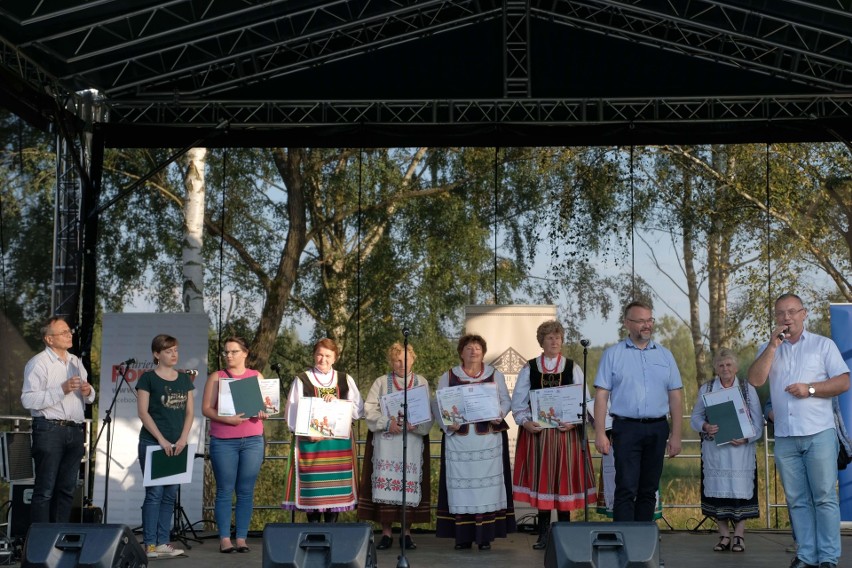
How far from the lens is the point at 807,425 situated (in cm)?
521

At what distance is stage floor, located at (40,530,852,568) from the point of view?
6.09 meters

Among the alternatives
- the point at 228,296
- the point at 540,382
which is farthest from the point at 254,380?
the point at 228,296

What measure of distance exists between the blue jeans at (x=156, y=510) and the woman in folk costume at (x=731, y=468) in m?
3.48

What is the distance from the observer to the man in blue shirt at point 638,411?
17.4 feet

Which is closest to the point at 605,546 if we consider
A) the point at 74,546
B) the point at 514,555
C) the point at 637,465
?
the point at 637,465

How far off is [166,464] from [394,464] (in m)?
1.51

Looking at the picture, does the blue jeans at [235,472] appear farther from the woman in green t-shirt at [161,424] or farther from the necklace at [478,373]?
the necklace at [478,373]

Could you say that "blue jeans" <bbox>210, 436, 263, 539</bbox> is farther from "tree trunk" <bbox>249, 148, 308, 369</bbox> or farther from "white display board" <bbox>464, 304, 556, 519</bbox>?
"tree trunk" <bbox>249, 148, 308, 369</bbox>

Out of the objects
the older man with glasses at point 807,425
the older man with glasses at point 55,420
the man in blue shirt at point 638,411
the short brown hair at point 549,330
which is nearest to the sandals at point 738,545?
the older man with glasses at point 807,425

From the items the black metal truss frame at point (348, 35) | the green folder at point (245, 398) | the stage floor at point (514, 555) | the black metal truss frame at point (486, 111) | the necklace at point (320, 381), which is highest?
the black metal truss frame at point (348, 35)

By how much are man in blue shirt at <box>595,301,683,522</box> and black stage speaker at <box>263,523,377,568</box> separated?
1621 mm

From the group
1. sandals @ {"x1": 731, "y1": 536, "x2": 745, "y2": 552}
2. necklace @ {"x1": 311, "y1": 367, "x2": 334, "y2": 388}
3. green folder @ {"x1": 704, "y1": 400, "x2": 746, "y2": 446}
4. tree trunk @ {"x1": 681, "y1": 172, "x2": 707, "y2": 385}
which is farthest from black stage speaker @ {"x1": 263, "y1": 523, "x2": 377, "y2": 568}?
tree trunk @ {"x1": 681, "y1": 172, "x2": 707, "y2": 385}

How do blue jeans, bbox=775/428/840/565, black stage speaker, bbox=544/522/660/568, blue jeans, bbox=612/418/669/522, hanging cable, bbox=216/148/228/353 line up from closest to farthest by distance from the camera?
black stage speaker, bbox=544/522/660/568 → blue jeans, bbox=775/428/840/565 → blue jeans, bbox=612/418/669/522 → hanging cable, bbox=216/148/228/353

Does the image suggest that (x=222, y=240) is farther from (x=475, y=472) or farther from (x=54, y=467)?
(x=475, y=472)
